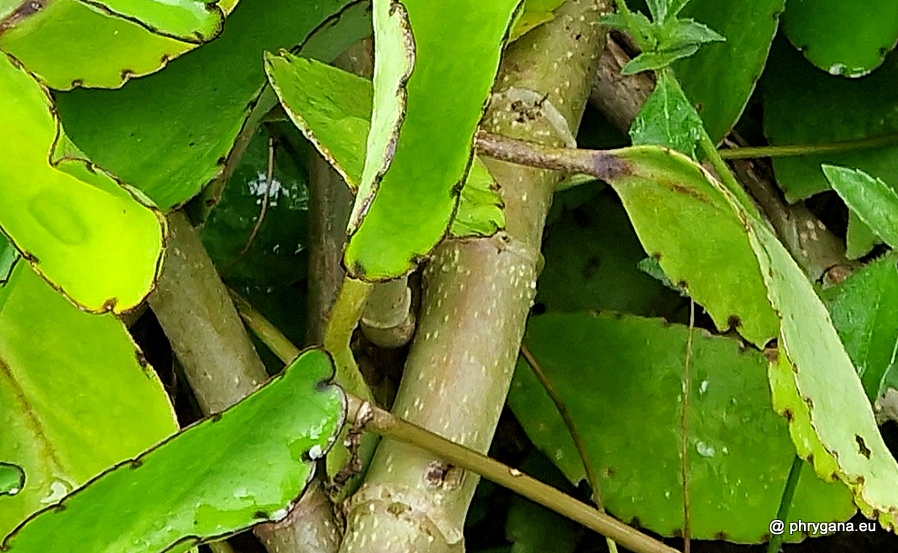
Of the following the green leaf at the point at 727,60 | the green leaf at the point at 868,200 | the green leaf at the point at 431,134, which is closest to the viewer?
the green leaf at the point at 431,134

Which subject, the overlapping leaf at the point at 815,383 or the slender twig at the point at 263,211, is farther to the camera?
the slender twig at the point at 263,211

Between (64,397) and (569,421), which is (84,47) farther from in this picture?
(569,421)

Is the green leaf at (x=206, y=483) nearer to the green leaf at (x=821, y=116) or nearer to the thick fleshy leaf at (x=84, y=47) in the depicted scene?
the thick fleshy leaf at (x=84, y=47)

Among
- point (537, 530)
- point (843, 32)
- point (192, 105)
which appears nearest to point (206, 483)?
point (192, 105)

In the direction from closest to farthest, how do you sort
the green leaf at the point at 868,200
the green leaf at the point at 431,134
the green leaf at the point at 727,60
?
1. the green leaf at the point at 431,134
2. the green leaf at the point at 868,200
3. the green leaf at the point at 727,60

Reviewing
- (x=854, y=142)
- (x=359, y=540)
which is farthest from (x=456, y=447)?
(x=854, y=142)

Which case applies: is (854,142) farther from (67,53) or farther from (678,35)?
(67,53)

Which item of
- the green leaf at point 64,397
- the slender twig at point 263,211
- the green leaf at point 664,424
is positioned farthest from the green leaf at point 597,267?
the green leaf at point 64,397

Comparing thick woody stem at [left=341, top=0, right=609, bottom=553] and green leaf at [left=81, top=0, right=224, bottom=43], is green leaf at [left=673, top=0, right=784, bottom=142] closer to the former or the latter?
thick woody stem at [left=341, top=0, right=609, bottom=553]
